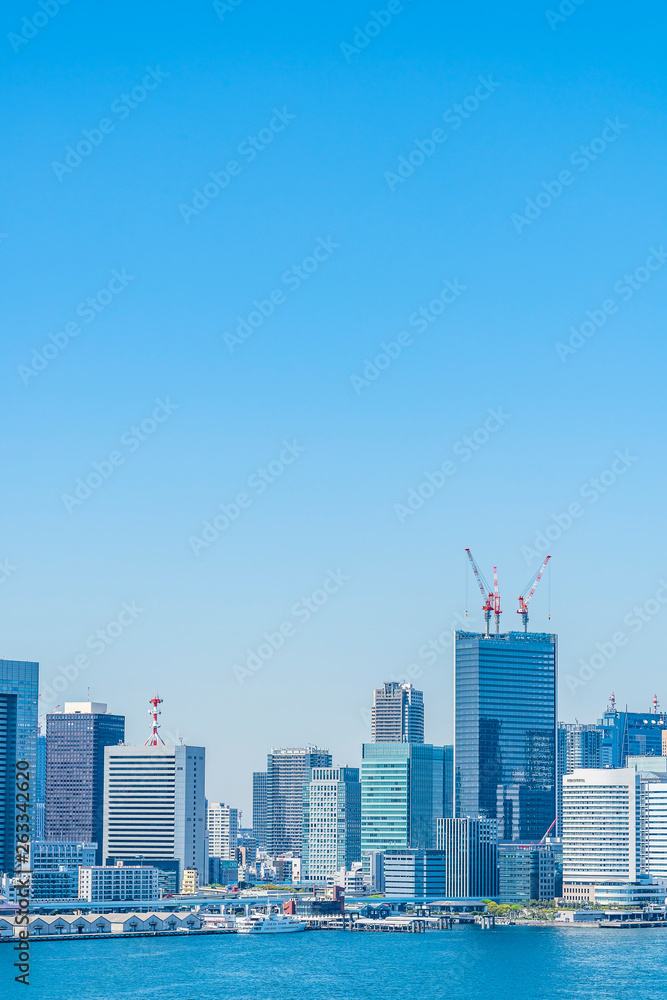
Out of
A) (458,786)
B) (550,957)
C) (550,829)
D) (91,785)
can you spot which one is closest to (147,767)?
(91,785)

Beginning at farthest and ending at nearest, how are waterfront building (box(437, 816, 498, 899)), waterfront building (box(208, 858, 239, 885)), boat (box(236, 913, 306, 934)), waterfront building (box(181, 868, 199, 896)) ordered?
waterfront building (box(208, 858, 239, 885))
waterfront building (box(181, 868, 199, 896))
waterfront building (box(437, 816, 498, 899))
boat (box(236, 913, 306, 934))

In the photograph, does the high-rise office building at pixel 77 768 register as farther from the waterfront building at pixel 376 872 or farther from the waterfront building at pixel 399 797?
the waterfront building at pixel 376 872

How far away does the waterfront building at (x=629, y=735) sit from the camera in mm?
183625

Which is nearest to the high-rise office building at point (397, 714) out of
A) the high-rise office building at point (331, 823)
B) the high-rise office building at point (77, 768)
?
the high-rise office building at point (331, 823)

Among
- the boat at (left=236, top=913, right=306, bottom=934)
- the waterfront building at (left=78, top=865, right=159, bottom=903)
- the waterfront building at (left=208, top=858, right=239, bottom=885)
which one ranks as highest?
the waterfront building at (left=78, top=865, right=159, bottom=903)

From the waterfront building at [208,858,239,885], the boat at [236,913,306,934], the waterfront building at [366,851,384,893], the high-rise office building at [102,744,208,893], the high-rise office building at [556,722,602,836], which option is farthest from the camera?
the high-rise office building at [556,722,602,836]

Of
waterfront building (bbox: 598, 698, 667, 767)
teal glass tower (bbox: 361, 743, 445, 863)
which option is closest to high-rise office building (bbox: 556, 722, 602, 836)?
waterfront building (bbox: 598, 698, 667, 767)

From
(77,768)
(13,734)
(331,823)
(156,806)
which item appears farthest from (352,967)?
(331,823)

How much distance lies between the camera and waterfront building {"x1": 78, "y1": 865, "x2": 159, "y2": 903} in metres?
113

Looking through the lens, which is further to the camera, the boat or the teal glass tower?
the teal glass tower

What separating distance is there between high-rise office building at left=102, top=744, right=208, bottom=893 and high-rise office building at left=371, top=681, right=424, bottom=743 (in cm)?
2847

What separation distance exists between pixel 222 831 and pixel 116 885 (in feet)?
240

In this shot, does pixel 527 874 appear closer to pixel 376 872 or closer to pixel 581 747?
pixel 376 872

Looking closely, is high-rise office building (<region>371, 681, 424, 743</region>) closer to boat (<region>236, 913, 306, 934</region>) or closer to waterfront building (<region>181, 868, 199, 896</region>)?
waterfront building (<region>181, 868, 199, 896</region>)
